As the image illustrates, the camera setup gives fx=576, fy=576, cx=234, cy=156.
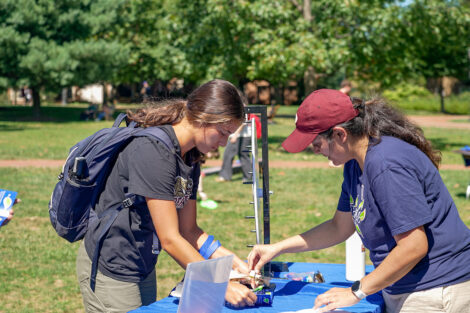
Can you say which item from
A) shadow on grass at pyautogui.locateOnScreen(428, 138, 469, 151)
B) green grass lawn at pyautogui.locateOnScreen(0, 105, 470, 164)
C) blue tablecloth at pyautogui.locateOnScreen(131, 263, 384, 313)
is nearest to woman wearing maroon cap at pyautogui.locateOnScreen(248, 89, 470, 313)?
blue tablecloth at pyautogui.locateOnScreen(131, 263, 384, 313)

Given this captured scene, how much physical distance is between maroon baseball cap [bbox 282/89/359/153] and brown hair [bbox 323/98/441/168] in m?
0.04

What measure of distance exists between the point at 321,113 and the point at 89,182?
3.47 ft

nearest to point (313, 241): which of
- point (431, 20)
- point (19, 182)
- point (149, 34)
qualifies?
point (19, 182)

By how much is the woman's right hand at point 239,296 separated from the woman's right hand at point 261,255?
Answer: 27cm

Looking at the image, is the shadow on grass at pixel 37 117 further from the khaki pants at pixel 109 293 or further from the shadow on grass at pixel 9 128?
the khaki pants at pixel 109 293

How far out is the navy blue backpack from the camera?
253 centimetres

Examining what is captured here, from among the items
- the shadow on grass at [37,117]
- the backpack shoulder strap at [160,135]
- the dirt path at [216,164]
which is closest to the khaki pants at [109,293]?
the backpack shoulder strap at [160,135]

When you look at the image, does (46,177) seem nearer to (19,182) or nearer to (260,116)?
(19,182)

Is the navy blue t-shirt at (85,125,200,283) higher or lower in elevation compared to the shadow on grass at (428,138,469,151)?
higher

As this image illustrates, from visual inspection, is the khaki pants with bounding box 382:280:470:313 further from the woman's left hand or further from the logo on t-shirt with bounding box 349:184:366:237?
the logo on t-shirt with bounding box 349:184:366:237

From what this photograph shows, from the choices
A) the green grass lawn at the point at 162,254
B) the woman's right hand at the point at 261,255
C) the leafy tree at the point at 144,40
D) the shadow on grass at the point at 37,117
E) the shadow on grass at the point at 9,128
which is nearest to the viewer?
the woman's right hand at the point at 261,255

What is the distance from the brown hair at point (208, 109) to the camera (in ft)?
8.38

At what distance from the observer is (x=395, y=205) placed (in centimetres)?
219

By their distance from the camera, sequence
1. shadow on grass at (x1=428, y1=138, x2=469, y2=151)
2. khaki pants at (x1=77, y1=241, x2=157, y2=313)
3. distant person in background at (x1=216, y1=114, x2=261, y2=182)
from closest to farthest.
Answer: khaki pants at (x1=77, y1=241, x2=157, y2=313)
distant person in background at (x1=216, y1=114, x2=261, y2=182)
shadow on grass at (x1=428, y1=138, x2=469, y2=151)
